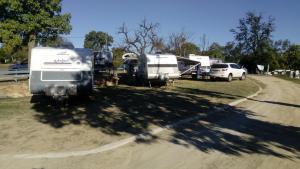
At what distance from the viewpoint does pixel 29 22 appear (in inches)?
1047

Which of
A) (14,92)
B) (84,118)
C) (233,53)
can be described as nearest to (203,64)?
(14,92)

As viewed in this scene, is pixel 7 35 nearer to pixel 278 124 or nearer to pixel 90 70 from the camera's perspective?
pixel 90 70

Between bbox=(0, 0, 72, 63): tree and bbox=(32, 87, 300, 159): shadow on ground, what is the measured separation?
10.7 meters

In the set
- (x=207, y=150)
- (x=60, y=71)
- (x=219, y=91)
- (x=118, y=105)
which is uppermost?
(x=60, y=71)

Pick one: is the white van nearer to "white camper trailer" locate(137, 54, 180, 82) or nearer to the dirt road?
"white camper trailer" locate(137, 54, 180, 82)

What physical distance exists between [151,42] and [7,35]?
39.3m

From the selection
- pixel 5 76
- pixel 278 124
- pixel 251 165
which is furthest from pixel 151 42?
pixel 251 165

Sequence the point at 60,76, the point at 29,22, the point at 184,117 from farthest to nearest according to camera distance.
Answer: the point at 29,22 < the point at 60,76 < the point at 184,117

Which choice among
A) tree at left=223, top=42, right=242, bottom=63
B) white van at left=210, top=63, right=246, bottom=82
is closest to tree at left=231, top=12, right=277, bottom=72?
tree at left=223, top=42, right=242, bottom=63

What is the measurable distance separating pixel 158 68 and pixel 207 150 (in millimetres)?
17256

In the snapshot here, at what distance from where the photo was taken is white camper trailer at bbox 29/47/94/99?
1513 cm

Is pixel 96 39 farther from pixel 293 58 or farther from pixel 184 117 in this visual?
pixel 184 117

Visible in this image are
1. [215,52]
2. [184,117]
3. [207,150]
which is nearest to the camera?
[207,150]

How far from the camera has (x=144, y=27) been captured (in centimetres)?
6259
